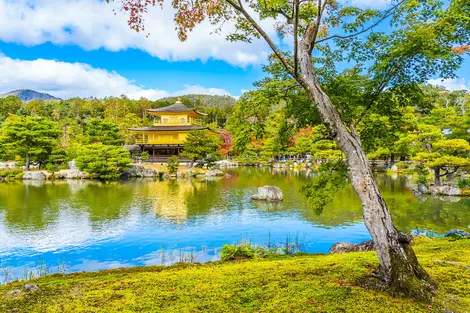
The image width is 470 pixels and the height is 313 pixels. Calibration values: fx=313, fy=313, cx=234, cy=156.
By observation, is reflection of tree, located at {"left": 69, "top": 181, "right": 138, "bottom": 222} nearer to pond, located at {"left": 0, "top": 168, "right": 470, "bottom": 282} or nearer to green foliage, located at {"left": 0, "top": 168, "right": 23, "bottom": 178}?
pond, located at {"left": 0, "top": 168, "right": 470, "bottom": 282}

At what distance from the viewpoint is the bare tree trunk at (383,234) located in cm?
263

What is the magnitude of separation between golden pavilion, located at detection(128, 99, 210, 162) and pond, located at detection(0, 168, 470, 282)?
51.7 feet

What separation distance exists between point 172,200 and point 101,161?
33.8 feet

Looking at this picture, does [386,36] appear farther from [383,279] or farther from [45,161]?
[45,161]

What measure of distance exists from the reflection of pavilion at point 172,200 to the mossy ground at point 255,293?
7.16m

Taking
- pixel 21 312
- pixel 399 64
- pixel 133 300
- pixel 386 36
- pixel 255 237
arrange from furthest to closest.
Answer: pixel 255 237 → pixel 386 36 → pixel 399 64 → pixel 133 300 → pixel 21 312

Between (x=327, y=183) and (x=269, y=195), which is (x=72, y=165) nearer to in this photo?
(x=269, y=195)

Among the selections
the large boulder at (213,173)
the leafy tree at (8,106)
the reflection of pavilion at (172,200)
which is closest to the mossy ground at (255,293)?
the reflection of pavilion at (172,200)

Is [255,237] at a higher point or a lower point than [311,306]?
lower

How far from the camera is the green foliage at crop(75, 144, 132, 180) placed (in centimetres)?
2162

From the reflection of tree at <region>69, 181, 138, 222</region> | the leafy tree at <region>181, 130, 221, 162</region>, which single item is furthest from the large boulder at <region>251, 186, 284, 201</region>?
the leafy tree at <region>181, 130, 221, 162</region>

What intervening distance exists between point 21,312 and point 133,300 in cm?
84

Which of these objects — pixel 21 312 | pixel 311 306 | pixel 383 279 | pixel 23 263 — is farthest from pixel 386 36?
pixel 23 263

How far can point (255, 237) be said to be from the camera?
8367mm
